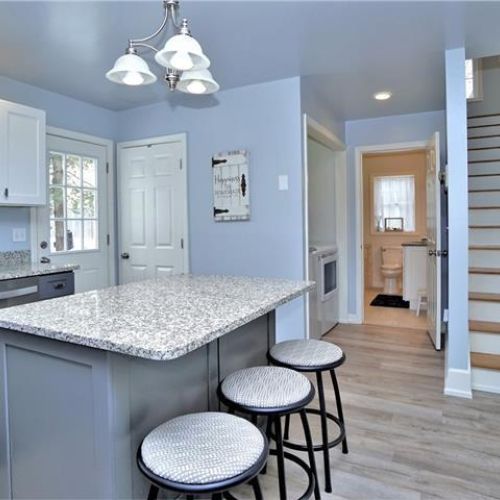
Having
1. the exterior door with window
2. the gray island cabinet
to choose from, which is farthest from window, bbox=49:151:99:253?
the gray island cabinet

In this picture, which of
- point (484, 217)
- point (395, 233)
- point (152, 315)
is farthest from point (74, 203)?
point (395, 233)

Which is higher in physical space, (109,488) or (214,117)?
(214,117)

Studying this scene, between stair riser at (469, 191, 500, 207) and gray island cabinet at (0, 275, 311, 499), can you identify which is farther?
stair riser at (469, 191, 500, 207)

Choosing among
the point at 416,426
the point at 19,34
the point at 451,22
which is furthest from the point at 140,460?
the point at 451,22

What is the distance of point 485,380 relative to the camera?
2.88 metres

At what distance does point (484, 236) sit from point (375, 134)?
1.71m

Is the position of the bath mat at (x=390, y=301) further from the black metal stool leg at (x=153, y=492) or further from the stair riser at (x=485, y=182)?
the black metal stool leg at (x=153, y=492)

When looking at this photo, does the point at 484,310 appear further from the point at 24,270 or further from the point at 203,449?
the point at 24,270

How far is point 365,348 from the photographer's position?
3863 millimetres

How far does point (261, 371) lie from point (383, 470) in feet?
3.03

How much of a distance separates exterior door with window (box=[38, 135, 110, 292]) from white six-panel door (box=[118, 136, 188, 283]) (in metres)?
0.22

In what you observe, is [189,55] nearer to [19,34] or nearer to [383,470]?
[19,34]

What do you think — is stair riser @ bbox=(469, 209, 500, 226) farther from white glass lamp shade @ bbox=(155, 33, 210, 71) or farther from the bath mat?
white glass lamp shade @ bbox=(155, 33, 210, 71)

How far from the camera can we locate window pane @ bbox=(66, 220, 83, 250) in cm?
379
